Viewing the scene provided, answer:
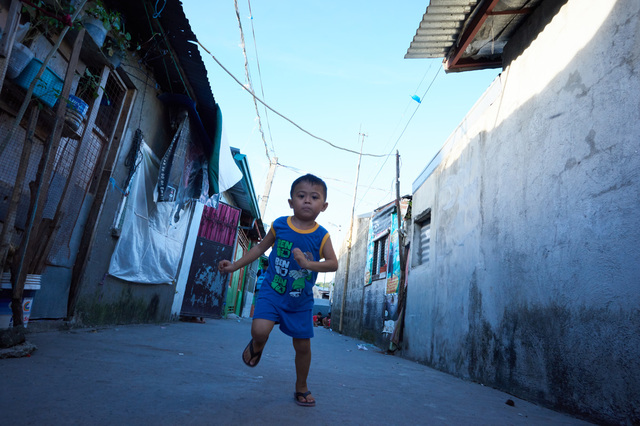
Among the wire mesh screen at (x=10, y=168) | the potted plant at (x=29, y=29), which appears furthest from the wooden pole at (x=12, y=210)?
the potted plant at (x=29, y=29)

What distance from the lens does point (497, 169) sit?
14.9 feet

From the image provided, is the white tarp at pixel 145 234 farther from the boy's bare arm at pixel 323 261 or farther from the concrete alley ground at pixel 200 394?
the boy's bare arm at pixel 323 261

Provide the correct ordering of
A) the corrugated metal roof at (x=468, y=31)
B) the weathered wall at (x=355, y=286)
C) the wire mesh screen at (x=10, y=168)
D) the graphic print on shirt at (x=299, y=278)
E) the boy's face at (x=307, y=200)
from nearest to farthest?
the graphic print on shirt at (x=299, y=278), the boy's face at (x=307, y=200), the wire mesh screen at (x=10, y=168), the corrugated metal roof at (x=468, y=31), the weathered wall at (x=355, y=286)

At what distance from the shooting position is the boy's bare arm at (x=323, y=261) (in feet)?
7.04

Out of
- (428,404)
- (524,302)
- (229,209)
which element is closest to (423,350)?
(524,302)

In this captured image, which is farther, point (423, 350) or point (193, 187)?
point (193, 187)

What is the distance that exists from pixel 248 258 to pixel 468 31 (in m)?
4.10

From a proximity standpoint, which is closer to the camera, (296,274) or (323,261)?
(323,261)

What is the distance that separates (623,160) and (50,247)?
496 cm

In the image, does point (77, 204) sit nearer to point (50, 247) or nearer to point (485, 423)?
point (50, 247)

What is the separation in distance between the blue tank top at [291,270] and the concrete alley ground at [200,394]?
56 centimetres

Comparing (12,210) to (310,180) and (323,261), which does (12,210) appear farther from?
(323,261)

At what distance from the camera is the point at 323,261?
229cm

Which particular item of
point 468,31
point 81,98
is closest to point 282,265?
point 81,98
